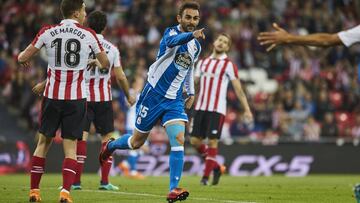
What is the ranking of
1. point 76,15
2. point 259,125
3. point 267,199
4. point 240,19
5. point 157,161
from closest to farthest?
1. point 76,15
2. point 267,199
3. point 157,161
4. point 259,125
5. point 240,19

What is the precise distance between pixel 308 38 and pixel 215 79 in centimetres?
780

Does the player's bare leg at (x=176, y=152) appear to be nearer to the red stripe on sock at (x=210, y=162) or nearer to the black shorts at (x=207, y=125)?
the red stripe on sock at (x=210, y=162)

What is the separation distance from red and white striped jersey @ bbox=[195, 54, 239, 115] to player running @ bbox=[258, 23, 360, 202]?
7356mm

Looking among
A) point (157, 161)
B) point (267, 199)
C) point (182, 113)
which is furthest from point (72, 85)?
point (157, 161)

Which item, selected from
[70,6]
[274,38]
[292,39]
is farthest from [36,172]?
[292,39]

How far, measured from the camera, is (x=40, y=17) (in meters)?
25.9

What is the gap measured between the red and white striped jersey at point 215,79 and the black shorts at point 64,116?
18.6 feet

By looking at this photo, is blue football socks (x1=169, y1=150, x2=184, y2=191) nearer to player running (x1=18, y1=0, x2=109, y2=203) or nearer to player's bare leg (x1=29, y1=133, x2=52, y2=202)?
player running (x1=18, y1=0, x2=109, y2=203)

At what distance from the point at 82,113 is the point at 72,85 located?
377 mm

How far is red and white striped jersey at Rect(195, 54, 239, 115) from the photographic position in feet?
51.5

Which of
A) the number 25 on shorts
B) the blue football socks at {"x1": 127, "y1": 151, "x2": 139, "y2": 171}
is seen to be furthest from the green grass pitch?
the blue football socks at {"x1": 127, "y1": 151, "x2": 139, "y2": 171}

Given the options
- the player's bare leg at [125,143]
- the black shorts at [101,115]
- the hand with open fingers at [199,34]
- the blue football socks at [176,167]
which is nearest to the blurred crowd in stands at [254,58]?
the black shorts at [101,115]

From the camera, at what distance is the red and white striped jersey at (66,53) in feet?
33.3

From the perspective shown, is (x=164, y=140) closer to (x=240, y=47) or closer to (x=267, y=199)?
(x=240, y=47)
